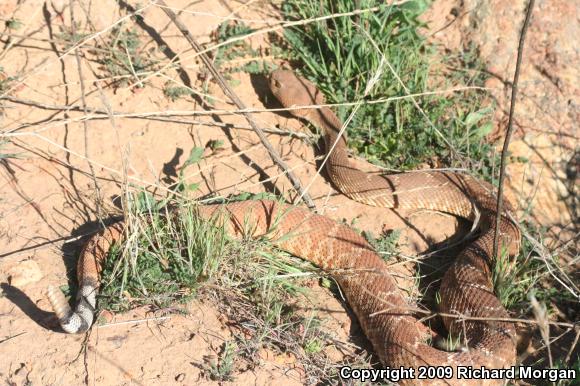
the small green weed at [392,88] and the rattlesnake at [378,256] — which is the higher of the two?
the small green weed at [392,88]

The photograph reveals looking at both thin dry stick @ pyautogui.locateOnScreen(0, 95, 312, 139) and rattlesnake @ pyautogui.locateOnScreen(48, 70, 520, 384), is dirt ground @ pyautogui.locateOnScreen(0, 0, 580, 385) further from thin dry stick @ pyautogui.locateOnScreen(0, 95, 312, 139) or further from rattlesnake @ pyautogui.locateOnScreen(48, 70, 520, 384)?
rattlesnake @ pyautogui.locateOnScreen(48, 70, 520, 384)

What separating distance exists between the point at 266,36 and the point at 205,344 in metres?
4.06

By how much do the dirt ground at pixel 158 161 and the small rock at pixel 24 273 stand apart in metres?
0.01

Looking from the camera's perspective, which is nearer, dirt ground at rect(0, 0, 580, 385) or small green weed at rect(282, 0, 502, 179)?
dirt ground at rect(0, 0, 580, 385)

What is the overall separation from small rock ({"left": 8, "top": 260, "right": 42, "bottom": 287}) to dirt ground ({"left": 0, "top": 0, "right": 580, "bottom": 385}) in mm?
11

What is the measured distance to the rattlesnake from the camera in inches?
191

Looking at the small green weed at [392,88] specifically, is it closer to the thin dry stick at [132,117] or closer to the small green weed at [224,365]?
the thin dry stick at [132,117]

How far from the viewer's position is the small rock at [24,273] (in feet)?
16.6

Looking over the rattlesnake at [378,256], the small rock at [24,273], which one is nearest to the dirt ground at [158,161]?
the small rock at [24,273]

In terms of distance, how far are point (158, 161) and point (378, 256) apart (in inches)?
92.9

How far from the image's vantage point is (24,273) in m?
5.07

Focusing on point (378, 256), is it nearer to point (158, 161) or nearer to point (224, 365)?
point (224, 365)

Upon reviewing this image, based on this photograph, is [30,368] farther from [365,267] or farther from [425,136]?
[425,136]

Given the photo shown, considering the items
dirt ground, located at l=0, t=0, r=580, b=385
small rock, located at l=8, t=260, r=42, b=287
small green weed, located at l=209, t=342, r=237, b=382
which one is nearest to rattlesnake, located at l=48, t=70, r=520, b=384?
dirt ground, located at l=0, t=0, r=580, b=385
